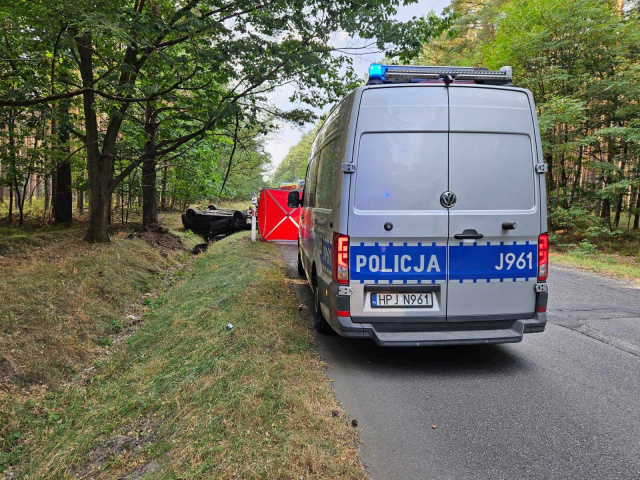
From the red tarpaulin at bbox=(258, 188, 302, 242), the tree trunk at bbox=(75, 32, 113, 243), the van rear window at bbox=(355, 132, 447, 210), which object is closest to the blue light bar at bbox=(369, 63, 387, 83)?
the van rear window at bbox=(355, 132, 447, 210)

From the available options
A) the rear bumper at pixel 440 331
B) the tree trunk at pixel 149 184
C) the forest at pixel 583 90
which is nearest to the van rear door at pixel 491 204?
the rear bumper at pixel 440 331

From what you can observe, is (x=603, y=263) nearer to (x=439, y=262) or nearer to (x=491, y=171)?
(x=491, y=171)

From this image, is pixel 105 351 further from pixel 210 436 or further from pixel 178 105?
pixel 178 105

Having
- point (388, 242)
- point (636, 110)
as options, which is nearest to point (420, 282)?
point (388, 242)

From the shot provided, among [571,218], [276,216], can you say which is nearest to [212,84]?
[276,216]

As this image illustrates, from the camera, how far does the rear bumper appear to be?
3.53 metres

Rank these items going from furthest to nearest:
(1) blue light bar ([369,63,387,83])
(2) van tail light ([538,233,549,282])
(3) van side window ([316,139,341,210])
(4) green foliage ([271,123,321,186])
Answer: (4) green foliage ([271,123,321,186]), (3) van side window ([316,139,341,210]), (1) blue light bar ([369,63,387,83]), (2) van tail light ([538,233,549,282])

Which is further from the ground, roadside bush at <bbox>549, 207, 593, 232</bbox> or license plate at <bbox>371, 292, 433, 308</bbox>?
roadside bush at <bbox>549, 207, 593, 232</bbox>

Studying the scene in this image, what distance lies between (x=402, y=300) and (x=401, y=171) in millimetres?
1175

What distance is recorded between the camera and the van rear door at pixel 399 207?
11.4ft

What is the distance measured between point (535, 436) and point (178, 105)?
9243mm

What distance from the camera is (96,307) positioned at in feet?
19.4

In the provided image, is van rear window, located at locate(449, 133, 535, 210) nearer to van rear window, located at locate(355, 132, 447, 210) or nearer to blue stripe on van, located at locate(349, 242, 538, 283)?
van rear window, located at locate(355, 132, 447, 210)

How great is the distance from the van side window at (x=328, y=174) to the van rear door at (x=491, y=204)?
3.59ft
